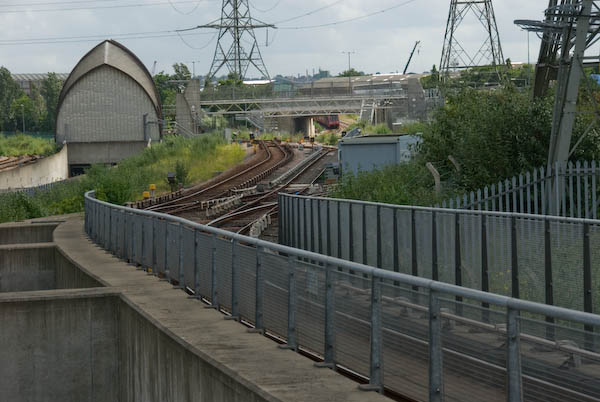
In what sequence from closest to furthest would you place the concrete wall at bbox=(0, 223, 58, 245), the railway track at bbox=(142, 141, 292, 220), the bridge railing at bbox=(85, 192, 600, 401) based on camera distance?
the bridge railing at bbox=(85, 192, 600, 401) → the concrete wall at bbox=(0, 223, 58, 245) → the railway track at bbox=(142, 141, 292, 220)

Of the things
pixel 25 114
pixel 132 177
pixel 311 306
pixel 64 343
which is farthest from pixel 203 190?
pixel 25 114

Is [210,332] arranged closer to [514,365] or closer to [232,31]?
[514,365]

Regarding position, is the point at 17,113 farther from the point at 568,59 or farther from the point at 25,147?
the point at 568,59

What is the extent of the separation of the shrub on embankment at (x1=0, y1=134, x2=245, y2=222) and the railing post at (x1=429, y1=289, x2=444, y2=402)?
3101 cm

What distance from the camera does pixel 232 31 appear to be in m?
155

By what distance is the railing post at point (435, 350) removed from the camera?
706 cm

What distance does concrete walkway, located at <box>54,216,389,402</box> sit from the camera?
7918 mm

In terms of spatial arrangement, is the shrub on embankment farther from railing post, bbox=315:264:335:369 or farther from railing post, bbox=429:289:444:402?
railing post, bbox=429:289:444:402

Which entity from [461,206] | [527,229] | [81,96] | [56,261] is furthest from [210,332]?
[81,96]

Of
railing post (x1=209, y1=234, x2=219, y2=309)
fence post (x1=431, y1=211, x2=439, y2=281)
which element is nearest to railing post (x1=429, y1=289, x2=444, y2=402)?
fence post (x1=431, y1=211, x2=439, y2=281)

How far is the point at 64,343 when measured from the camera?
14.0 metres

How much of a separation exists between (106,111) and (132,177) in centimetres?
4605

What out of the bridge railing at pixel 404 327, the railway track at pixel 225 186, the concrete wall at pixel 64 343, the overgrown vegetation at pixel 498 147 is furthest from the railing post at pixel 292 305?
the railway track at pixel 225 186

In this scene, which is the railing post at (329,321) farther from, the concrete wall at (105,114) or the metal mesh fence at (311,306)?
the concrete wall at (105,114)
